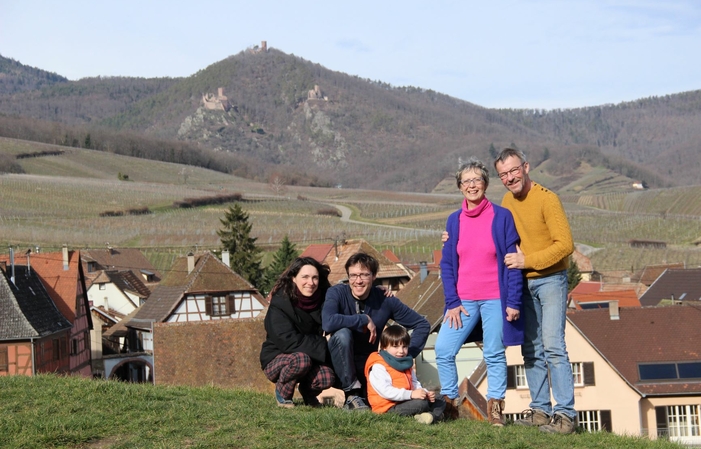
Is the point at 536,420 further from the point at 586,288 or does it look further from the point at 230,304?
the point at 586,288

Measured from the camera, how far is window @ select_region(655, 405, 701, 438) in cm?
3095

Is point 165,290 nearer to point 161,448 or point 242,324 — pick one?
point 242,324

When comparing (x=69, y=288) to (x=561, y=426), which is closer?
(x=561, y=426)

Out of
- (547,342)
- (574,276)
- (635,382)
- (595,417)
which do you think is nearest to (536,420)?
(547,342)

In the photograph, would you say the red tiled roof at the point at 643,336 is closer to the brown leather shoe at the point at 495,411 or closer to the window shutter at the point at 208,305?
the window shutter at the point at 208,305

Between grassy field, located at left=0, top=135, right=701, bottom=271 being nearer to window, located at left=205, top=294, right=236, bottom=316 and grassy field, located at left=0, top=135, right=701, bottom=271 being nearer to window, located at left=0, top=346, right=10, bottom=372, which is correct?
window, located at left=205, top=294, right=236, bottom=316

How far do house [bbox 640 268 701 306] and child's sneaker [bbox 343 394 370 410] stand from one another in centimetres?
4641

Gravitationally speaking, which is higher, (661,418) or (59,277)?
(59,277)

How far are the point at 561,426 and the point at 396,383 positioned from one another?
63.1 inches

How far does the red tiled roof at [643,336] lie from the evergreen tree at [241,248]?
37.8 metres

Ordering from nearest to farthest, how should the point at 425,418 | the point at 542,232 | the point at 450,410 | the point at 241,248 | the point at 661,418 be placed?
the point at 425,418
the point at 542,232
the point at 450,410
the point at 661,418
the point at 241,248

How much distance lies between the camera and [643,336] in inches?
1340

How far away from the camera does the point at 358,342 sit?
359 inches

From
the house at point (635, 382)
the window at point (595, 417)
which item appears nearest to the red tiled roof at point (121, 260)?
the house at point (635, 382)
